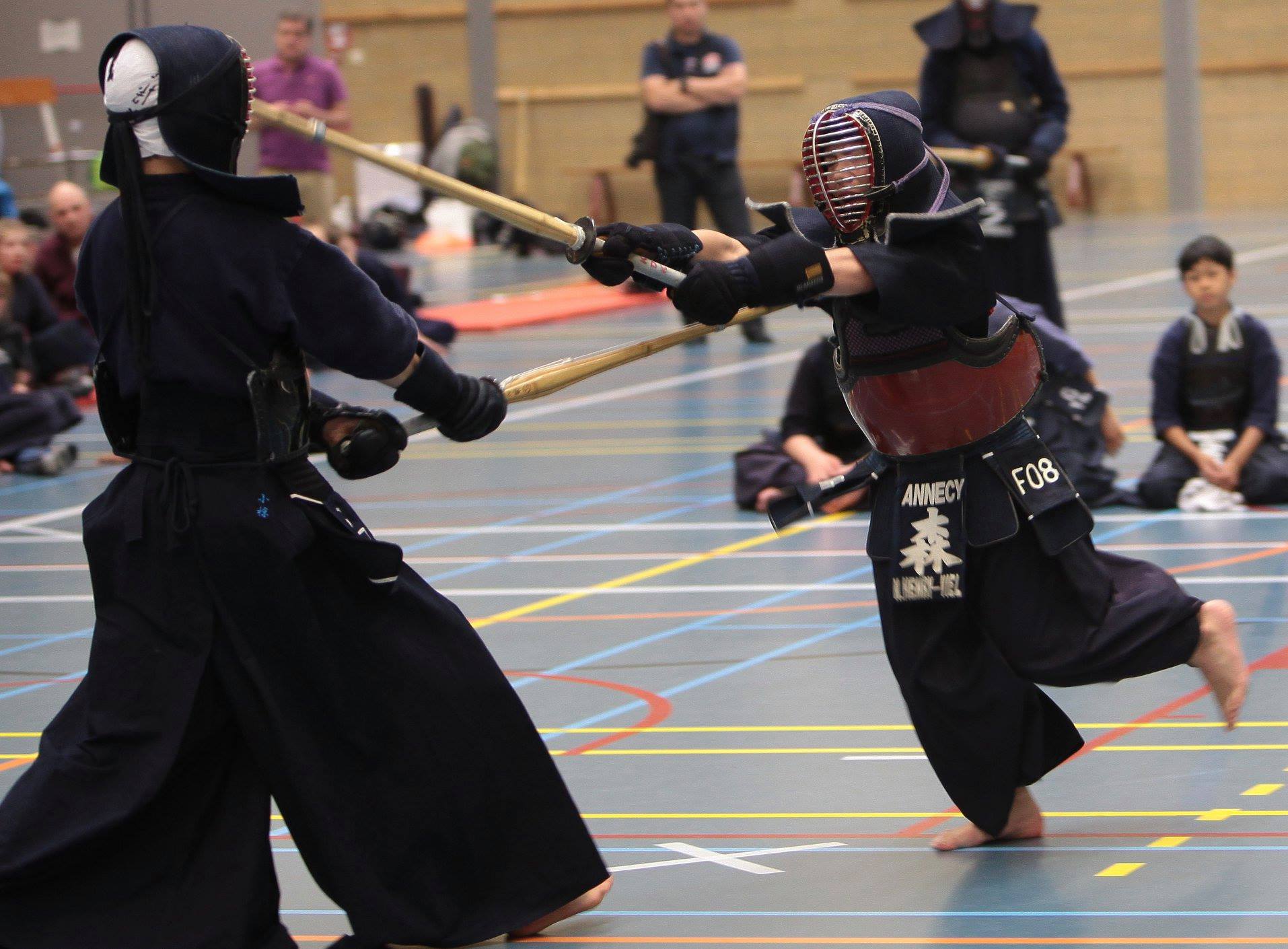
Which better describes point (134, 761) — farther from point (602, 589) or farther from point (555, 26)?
point (555, 26)

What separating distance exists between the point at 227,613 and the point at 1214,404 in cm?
597

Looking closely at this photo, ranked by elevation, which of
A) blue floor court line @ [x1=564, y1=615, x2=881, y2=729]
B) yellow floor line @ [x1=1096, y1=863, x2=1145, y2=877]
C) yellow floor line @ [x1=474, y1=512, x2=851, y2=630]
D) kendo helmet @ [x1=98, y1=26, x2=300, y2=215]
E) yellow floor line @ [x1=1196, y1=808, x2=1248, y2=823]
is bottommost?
yellow floor line @ [x1=474, y1=512, x2=851, y2=630]

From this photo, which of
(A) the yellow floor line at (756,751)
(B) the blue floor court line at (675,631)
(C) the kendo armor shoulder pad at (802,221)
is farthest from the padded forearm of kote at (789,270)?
(B) the blue floor court line at (675,631)

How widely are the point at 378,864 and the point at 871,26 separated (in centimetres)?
2726

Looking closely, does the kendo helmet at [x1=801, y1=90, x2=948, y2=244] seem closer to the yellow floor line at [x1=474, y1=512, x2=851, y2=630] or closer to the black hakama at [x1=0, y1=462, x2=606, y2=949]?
the black hakama at [x1=0, y1=462, x2=606, y2=949]

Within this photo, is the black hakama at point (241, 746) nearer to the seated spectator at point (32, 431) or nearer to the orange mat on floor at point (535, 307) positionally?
the seated spectator at point (32, 431)

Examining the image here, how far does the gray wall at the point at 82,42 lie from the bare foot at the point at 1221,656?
16602 mm

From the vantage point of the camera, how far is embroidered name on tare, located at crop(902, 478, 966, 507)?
4.43 metres

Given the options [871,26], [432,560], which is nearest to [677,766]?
[432,560]

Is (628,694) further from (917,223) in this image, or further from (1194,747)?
(917,223)

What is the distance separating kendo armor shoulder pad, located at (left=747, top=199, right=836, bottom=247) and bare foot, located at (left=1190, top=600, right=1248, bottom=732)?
1.18m

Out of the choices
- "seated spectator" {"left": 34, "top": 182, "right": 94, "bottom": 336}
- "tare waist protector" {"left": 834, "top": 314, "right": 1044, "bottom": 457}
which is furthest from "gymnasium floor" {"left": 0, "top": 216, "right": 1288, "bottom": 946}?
"seated spectator" {"left": 34, "top": 182, "right": 94, "bottom": 336}

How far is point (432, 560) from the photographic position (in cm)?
830

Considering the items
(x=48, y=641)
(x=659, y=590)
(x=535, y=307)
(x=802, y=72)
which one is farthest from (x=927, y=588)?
(x=802, y=72)
